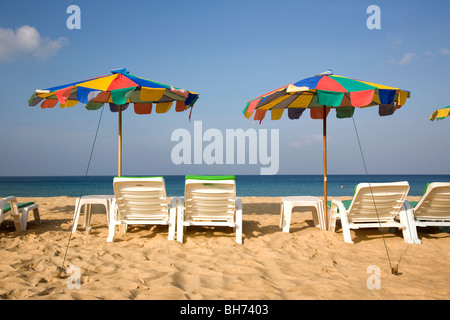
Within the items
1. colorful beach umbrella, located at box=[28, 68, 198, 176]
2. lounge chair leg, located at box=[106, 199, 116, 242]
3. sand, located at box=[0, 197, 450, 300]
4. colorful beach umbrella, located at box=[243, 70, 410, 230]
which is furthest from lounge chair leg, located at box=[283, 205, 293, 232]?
lounge chair leg, located at box=[106, 199, 116, 242]

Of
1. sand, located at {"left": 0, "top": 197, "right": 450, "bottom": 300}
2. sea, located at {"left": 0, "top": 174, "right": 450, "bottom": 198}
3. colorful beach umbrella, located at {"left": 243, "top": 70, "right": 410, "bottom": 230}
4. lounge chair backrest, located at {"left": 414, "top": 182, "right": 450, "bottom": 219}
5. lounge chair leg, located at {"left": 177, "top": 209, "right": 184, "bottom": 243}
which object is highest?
colorful beach umbrella, located at {"left": 243, "top": 70, "right": 410, "bottom": 230}

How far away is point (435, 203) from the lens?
14.7ft

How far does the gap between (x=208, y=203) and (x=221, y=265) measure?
4.08 ft

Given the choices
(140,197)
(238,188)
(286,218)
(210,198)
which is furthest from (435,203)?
(238,188)

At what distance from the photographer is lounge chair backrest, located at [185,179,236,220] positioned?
14.2ft

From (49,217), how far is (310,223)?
5355 millimetres

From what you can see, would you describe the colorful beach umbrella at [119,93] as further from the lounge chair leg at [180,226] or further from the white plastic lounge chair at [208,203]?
the lounge chair leg at [180,226]

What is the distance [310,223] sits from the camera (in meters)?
5.95

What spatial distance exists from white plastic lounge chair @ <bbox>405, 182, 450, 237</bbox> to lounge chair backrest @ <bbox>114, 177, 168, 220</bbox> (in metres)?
3.57

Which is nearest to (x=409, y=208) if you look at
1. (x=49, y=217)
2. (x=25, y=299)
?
(x=25, y=299)

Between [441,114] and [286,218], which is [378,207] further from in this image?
[441,114]

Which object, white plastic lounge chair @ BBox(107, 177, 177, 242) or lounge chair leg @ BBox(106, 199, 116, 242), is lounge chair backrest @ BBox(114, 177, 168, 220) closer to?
white plastic lounge chair @ BBox(107, 177, 177, 242)
